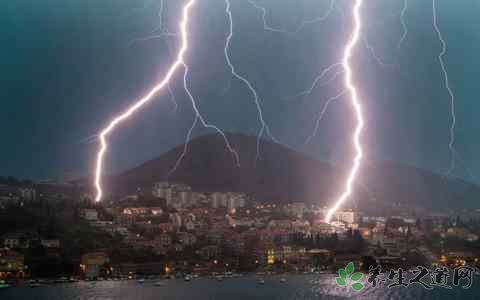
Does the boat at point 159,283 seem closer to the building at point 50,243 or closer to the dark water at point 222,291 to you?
the dark water at point 222,291

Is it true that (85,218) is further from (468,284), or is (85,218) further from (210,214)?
(468,284)

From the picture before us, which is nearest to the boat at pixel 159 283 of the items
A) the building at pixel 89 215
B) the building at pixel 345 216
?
the building at pixel 89 215

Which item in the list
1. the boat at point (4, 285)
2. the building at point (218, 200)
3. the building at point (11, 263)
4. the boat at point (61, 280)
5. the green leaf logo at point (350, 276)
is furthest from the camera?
the building at point (218, 200)

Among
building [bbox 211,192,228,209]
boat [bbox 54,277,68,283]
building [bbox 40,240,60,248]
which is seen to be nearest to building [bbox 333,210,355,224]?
building [bbox 211,192,228,209]

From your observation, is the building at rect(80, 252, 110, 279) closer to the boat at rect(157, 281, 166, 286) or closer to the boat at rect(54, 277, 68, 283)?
the boat at rect(54, 277, 68, 283)

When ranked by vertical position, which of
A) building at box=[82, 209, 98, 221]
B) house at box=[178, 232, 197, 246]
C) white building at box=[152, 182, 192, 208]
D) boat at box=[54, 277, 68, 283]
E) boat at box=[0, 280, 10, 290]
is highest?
white building at box=[152, 182, 192, 208]

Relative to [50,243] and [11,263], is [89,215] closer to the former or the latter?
[50,243]

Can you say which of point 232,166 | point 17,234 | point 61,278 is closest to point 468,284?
point 61,278
